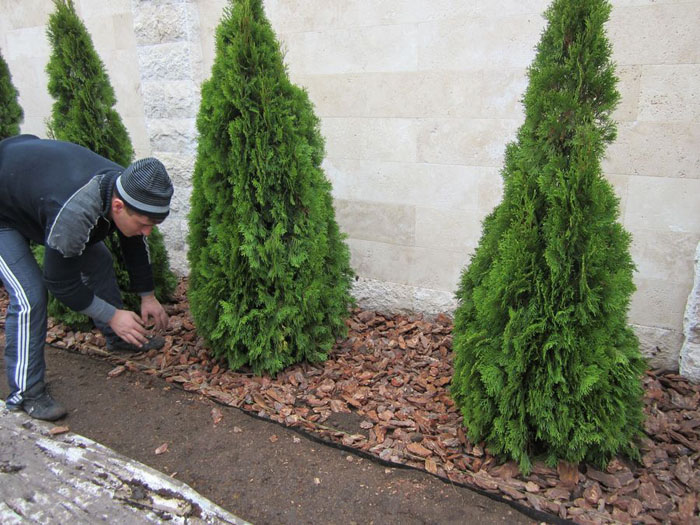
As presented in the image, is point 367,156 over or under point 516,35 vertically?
under

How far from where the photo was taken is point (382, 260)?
15.3 ft

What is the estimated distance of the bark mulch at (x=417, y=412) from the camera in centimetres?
257

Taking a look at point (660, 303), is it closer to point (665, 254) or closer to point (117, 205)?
point (665, 254)

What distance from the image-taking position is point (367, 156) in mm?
4449

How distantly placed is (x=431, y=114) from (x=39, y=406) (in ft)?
11.3

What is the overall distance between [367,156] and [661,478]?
10.0 ft

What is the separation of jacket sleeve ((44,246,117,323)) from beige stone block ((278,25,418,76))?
2620mm

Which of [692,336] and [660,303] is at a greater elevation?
[660,303]

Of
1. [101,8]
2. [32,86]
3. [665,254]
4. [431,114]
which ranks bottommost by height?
[665,254]

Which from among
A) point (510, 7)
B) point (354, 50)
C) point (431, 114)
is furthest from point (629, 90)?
point (354, 50)

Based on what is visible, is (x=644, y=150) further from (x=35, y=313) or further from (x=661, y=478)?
(x=35, y=313)

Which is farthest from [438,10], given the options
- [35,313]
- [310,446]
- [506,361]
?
[35,313]

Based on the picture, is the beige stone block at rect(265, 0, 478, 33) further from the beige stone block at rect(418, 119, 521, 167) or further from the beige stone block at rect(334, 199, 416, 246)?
the beige stone block at rect(334, 199, 416, 246)

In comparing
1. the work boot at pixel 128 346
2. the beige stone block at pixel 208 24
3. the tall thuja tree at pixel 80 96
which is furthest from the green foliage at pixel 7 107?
the work boot at pixel 128 346
